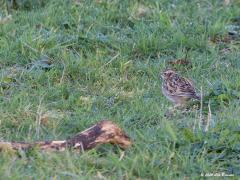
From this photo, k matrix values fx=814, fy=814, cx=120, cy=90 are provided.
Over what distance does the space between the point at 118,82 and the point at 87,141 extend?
7.80ft

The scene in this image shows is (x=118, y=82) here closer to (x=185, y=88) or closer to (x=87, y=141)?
(x=185, y=88)

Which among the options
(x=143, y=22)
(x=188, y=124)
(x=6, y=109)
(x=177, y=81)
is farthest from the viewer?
(x=143, y=22)

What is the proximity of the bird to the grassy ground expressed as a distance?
0.36 ft

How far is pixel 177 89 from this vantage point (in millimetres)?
7844

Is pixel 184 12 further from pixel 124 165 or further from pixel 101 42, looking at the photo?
pixel 124 165

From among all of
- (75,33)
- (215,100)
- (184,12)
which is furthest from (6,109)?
(184,12)

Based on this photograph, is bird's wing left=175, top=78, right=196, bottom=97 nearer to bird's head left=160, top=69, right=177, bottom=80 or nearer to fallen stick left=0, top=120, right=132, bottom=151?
bird's head left=160, top=69, right=177, bottom=80

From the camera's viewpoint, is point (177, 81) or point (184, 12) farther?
point (184, 12)

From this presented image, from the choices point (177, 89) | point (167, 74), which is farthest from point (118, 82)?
point (177, 89)

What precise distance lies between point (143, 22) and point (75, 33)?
0.94 meters

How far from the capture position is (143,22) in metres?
10.1

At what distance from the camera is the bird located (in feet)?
25.3

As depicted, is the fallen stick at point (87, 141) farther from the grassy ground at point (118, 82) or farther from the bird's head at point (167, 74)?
the bird's head at point (167, 74)

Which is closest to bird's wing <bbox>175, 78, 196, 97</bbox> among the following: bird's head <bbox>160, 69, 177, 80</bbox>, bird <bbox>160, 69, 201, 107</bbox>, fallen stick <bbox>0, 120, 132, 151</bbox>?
bird <bbox>160, 69, 201, 107</bbox>
